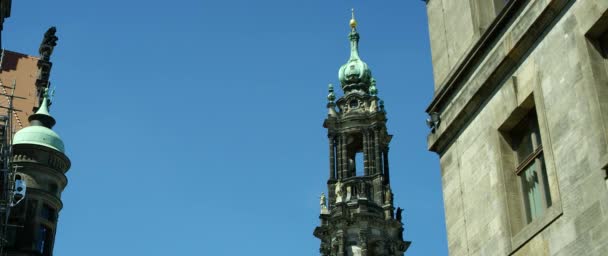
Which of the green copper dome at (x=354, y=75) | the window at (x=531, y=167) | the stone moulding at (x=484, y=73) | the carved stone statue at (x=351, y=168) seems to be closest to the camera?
the window at (x=531, y=167)

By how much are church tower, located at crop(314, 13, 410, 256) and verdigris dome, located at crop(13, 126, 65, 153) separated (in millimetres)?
30518

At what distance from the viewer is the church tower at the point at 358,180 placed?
211 ft

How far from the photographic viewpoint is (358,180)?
67875mm

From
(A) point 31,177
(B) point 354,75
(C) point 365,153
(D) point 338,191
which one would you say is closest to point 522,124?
(A) point 31,177

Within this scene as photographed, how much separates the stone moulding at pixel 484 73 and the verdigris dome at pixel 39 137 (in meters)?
22.1

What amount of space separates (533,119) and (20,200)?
23.3 m

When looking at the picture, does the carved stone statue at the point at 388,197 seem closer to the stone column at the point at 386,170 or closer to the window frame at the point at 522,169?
the stone column at the point at 386,170

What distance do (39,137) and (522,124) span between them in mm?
25079

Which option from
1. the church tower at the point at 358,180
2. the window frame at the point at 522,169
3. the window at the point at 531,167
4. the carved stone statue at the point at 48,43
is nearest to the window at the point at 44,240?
the carved stone statue at the point at 48,43

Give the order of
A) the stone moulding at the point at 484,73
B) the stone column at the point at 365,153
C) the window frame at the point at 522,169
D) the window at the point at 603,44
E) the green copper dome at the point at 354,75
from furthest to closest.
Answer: the green copper dome at the point at 354,75 → the stone column at the point at 365,153 → the stone moulding at the point at 484,73 → the window frame at the point at 522,169 → the window at the point at 603,44

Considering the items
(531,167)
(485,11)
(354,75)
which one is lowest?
(531,167)

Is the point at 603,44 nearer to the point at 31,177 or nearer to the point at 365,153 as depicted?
the point at 31,177

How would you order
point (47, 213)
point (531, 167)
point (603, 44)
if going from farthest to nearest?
point (47, 213), point (531, 167), point (603, 44)

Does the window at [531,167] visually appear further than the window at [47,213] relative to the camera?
No
